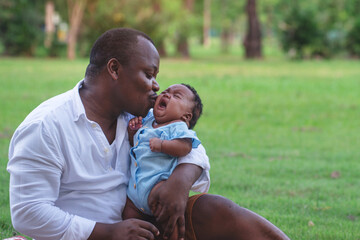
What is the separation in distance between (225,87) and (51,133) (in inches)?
506

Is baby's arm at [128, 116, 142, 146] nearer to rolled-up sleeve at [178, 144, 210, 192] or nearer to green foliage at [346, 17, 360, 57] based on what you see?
rolled-up sleeve at [178, 144, 210, 192]

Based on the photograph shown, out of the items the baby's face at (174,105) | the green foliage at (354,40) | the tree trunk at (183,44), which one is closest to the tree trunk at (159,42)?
the tree trunk at (183,44)

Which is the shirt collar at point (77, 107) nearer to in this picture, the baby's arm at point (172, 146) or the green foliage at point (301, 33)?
the baby's arm at point (172, 146)

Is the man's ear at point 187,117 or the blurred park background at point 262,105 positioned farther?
the blurred park background at point 262,105

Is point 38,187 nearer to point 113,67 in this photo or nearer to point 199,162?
point 113,67

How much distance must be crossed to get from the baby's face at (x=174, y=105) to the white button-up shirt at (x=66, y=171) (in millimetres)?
204

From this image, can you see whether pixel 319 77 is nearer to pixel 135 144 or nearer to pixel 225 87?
pixel 225 87

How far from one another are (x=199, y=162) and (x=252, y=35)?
1111 inches

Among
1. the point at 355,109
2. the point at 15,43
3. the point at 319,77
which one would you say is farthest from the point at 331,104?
the point at 15,43

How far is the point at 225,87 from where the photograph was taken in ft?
50.5

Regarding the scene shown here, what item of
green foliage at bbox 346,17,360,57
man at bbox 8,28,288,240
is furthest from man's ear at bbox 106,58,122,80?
green foliage at bbox 346,17,360,57

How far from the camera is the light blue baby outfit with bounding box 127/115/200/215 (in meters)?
2.91

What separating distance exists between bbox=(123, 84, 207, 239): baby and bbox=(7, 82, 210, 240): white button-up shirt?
2.4 inches

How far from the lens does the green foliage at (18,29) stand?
98.5ft
